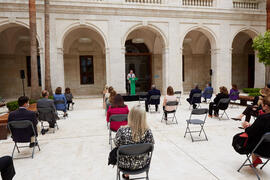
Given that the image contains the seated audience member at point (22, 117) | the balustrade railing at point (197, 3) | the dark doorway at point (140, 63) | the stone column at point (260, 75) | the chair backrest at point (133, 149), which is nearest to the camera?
the chair backrest at point (133, 149)

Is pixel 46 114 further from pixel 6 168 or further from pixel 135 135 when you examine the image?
pixel 135 135

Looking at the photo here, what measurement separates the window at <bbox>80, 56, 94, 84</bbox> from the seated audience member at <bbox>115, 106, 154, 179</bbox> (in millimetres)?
16848

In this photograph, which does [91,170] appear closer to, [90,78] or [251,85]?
[90,78]

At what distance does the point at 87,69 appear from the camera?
1892 cm

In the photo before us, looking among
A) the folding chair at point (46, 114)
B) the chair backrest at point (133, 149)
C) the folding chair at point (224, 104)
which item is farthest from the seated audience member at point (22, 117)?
the folding chair at point (224, 104)

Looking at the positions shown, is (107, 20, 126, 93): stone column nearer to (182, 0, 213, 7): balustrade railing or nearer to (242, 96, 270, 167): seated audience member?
A: (182, 0, 213, 7): balustrade railing

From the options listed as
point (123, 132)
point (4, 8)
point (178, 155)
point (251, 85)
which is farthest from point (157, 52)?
point (123, 132)

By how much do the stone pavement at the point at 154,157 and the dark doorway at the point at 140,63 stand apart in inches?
555

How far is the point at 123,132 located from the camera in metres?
2.82

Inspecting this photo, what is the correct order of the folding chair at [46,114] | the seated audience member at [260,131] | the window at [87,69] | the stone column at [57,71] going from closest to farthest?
the seated audience member at [260,131] → the folding chair at [46,114] → the stone column at [57,71] → the window at [87,69]

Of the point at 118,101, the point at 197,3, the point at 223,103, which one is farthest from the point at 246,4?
the point at 118,101

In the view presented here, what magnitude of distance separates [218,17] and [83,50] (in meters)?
12.4

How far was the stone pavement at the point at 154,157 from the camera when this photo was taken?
348 centimetres

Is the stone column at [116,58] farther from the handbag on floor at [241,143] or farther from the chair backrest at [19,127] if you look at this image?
the handbag on floor at [241,143]
